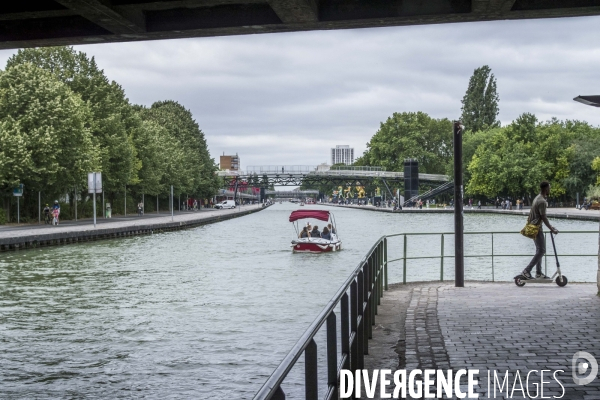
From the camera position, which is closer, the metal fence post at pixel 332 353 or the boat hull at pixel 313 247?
the metal fence post at pixel 332 353

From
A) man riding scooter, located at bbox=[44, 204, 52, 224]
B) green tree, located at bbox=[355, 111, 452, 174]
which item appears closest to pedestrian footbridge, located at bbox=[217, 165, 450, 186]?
green tree, located at bbox=[355, 111, 452, 174]

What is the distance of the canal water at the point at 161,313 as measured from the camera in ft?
36.0

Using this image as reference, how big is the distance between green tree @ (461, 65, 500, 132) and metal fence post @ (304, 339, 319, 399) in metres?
130

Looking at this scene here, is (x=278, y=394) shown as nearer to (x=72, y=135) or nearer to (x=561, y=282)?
(x=561, y=282)

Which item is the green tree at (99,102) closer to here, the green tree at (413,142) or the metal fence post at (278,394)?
the metal fence post at (278,394)

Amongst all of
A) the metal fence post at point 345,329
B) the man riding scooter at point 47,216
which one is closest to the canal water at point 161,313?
the metal fence post at point 345,329

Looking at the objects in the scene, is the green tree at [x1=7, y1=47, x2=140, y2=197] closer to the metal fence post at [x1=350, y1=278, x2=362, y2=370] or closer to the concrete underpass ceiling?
→ the concrete underpass ceiling

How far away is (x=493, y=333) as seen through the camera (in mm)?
10453

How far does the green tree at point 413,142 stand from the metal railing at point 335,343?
132963 mm

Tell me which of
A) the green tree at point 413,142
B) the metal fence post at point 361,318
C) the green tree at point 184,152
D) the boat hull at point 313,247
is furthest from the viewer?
the green tree at point 413,142

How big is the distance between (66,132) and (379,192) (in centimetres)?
12231

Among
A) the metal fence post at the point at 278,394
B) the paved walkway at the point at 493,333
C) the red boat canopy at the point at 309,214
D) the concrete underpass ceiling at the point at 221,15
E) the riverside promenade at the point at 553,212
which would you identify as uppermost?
the concrete underpass ceiling at the point at 221,15

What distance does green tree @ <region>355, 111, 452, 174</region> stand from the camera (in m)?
142

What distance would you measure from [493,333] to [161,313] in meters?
8.97
